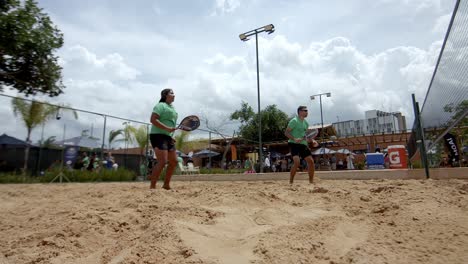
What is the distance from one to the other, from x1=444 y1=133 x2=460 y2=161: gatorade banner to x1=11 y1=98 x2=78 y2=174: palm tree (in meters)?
10.5

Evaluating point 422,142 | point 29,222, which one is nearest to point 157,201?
point 29,222

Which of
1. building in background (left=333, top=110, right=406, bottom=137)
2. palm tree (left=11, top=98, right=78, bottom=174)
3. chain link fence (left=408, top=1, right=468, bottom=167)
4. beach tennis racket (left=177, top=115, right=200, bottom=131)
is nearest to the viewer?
chain link fence (left=408, top=1, right=468, bottom=167)

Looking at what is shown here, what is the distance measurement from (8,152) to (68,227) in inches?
324

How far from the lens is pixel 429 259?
149cm

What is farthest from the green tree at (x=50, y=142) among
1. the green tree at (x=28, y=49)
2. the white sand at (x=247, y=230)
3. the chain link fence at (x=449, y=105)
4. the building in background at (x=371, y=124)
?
the building in background at (x=371, y=124)

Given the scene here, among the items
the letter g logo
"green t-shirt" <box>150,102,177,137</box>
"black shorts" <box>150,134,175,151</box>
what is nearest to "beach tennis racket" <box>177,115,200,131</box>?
"green t-shirt" <box>150,102,177,137</box>

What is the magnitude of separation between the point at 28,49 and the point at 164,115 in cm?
512

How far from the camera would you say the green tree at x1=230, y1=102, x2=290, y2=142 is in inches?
1215

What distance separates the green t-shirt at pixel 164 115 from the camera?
14.2ft

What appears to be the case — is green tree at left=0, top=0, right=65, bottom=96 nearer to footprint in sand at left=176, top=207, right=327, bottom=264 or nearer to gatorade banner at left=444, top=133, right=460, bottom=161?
footprint in sand at left=176, top=207, right=327, bottom=264

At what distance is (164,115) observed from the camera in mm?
4383

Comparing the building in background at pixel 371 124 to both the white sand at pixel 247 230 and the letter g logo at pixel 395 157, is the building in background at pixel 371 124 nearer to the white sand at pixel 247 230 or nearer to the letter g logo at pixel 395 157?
the letter g logo at pixel 395 157

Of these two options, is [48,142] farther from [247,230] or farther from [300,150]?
[247,230]

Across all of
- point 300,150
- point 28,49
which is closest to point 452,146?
point 300,150
